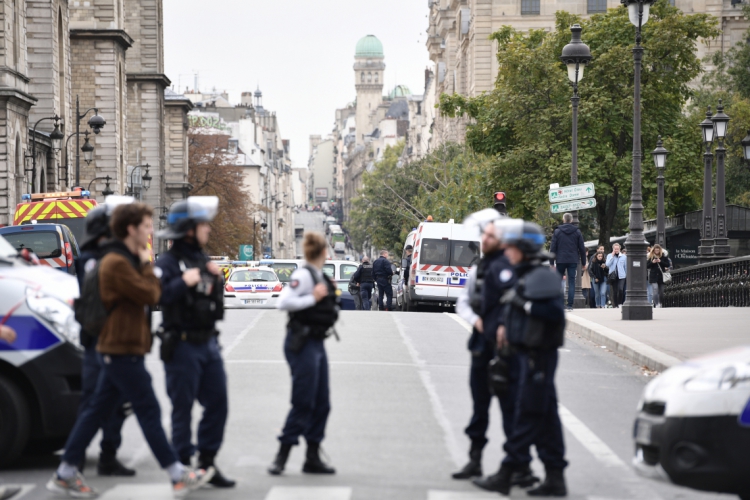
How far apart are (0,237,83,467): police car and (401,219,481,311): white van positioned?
2331cm

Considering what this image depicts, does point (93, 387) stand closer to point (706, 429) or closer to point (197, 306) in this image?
point (197, 306)

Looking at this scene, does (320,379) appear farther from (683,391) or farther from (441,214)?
(441,214)

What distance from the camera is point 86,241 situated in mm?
8969

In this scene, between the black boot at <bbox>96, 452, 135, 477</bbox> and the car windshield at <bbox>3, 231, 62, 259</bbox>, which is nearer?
the black boot at <bbox>96, 452, 135, 477</bbox>

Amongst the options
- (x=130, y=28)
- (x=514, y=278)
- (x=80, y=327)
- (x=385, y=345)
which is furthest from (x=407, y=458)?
(x=130, y=28)

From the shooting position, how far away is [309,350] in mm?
8781

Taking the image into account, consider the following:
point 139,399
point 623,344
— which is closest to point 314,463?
point 139,399

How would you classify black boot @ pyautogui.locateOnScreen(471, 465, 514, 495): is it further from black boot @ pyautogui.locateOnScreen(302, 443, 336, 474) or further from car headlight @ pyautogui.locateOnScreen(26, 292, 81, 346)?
car headlight @ pyautogui.locateOnScreen(26, 292, 81, 346)

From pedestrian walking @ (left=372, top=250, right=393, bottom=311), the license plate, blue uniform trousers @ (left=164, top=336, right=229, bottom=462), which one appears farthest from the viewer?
pedestrian walking @ (left=372, top=250, right=393, bottom=311)

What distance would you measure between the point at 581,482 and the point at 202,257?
2986 millimetres

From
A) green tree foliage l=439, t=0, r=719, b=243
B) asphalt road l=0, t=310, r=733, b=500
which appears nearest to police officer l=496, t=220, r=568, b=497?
asphalt road l=0, t=310, r=733, b=500

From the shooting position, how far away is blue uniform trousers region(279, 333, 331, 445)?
8758 mm

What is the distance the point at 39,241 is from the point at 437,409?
1567 cm

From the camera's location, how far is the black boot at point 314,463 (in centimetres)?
899
